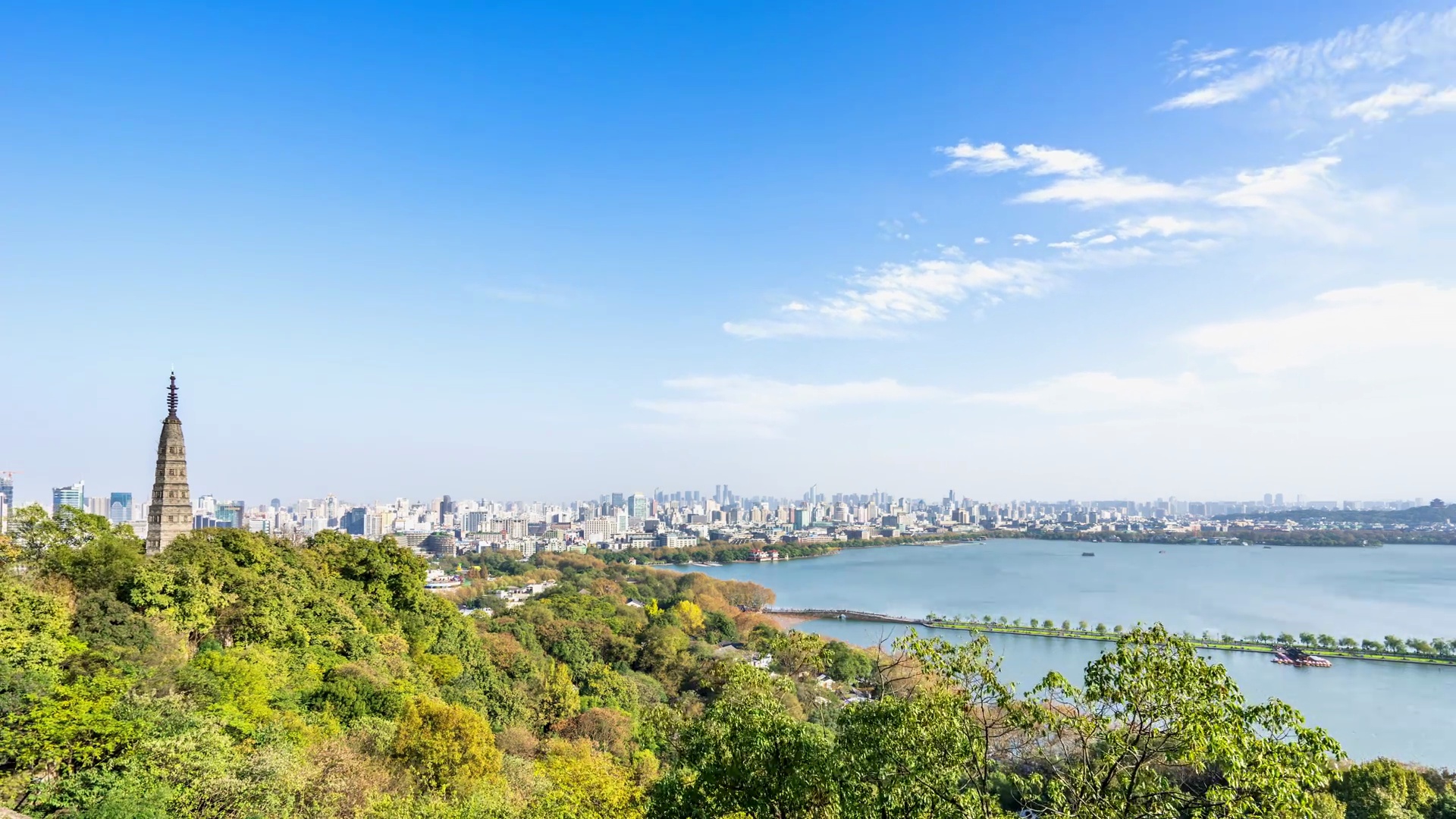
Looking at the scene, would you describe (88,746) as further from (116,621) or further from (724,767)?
(724,767)

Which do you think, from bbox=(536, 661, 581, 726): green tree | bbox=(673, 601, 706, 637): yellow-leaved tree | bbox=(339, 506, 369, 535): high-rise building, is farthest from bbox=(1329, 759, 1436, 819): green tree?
bbox=(339, 506, 369, 535): high-rise building

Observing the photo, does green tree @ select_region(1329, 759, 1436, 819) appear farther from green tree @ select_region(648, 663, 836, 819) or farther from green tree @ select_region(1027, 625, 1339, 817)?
green tree @ select_region(648, 663, 836, 819)

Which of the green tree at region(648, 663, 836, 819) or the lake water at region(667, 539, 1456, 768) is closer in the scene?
the green tree at region(648, 663, 836, 819)

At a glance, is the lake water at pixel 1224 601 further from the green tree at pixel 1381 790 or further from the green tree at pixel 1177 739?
the green tree at pixel 1177 739

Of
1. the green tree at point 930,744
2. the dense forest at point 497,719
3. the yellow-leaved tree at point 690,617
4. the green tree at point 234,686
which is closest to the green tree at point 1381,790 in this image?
the dense forest at point 497,719

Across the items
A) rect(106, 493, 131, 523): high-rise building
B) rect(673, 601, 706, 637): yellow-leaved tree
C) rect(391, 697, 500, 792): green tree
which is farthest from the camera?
rect(106, 493, 131, 523): high-rise building

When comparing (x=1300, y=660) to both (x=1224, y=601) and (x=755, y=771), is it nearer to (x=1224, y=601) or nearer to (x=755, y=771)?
(x=1224, y=601)

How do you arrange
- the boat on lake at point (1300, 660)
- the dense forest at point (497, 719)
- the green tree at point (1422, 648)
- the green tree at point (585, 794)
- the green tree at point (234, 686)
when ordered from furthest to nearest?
1. the green tree at point (1422, 648)
2. the boat on lake at point (1300, 660)
3. the green tree at point (234, 686)
4. the green tree at point (585, 794)
5. the dense forest at point (497, 719)

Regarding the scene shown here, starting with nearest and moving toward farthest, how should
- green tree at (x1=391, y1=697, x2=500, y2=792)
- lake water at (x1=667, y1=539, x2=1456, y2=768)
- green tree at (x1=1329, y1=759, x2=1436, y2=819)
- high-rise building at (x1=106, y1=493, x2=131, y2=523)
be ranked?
green tree at (x1=391, y1=697, x2=500, y2=792), green tree at (x1=1329, y1=759, x2=1436, y2=819), lake water at (x1=667, y1=539, x2=1456, y2=768), high-rise building at (x1=106, y1=493, x2=131, y2=523)
